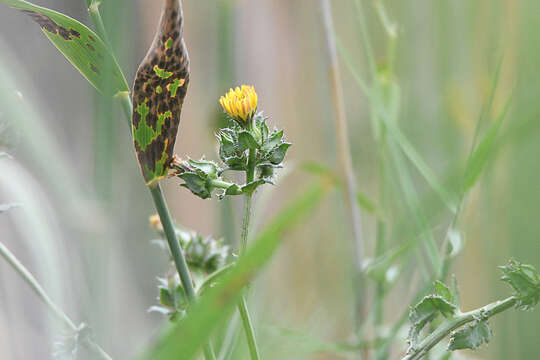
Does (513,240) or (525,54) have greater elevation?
(525,54)

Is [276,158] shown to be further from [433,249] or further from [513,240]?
[513,240]

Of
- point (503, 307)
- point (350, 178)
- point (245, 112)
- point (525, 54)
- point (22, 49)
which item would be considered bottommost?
point (503, 307)

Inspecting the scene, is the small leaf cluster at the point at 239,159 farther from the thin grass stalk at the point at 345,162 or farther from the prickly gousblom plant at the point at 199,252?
the thin grass stalk at the point at 345,162

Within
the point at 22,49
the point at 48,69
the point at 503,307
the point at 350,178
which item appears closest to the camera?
the point at 503,307

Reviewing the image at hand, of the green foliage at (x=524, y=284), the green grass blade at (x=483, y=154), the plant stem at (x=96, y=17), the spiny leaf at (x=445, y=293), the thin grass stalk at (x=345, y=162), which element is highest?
the thin grass stalk at (x=345, y=162)

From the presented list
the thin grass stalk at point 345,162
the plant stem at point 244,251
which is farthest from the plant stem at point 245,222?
the thin grass stalk at point 345,162

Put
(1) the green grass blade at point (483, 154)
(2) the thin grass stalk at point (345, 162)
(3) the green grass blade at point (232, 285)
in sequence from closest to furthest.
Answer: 1. (3) the green grass blade at point (232, 285)
2. (1) the green grass blade at point (483, 154)
3. (2) the thin grass stalk at point (345, 162)

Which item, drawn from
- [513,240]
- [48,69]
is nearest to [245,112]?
[513,240]
